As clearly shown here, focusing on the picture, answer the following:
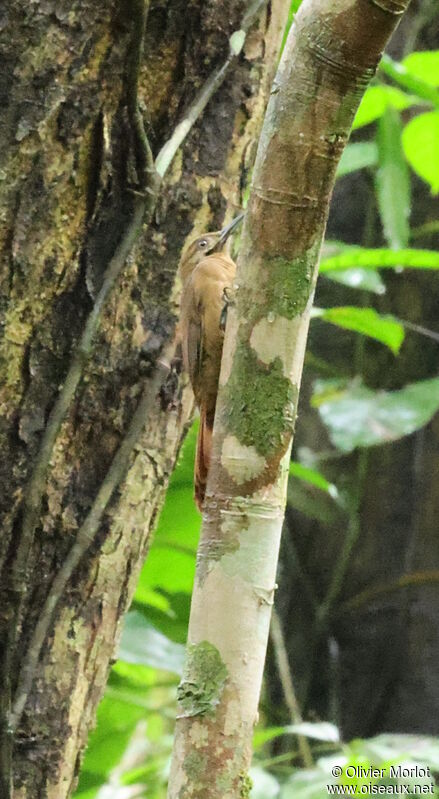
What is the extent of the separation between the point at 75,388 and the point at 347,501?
229 cm

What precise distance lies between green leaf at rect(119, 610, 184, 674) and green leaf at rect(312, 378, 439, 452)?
0.80 meters

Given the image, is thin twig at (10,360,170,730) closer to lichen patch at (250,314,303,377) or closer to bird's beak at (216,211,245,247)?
bird's beak at (216,211,245,247)

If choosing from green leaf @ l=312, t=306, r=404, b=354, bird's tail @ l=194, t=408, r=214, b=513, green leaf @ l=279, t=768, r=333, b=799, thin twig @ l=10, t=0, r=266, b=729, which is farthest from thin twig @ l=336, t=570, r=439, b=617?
thin twig @ l=10, t=0, r=266, b=729

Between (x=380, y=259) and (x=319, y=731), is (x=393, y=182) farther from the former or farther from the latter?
(x=319, y=731)

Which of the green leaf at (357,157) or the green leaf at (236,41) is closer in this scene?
the green leaf at (236,41)

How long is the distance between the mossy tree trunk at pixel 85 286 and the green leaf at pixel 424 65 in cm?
67

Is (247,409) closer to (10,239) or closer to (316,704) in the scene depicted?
(10,239)

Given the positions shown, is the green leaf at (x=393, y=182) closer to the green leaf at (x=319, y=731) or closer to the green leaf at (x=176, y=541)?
the green leaf at (x=176, y=541)

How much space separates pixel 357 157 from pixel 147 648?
1.31 metres

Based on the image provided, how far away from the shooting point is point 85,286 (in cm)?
127

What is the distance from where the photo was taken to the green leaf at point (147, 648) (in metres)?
1.86

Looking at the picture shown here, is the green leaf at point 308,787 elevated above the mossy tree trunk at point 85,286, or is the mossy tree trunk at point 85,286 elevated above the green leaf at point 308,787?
the mossy tree trunk at point 85,286

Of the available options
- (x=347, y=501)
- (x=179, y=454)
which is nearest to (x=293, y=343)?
(x=179, y=454)

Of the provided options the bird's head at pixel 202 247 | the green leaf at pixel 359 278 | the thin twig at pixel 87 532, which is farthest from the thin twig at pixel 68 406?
the green leaf at pixel 359 278
